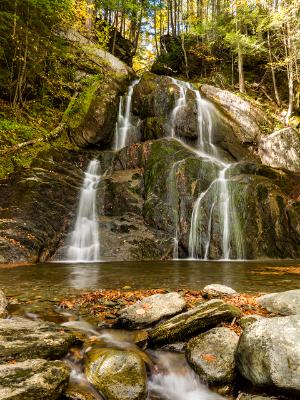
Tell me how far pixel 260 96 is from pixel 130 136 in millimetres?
10623

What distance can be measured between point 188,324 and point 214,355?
0.51m

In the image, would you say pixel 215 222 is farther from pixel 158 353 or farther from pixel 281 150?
pixel 158 353

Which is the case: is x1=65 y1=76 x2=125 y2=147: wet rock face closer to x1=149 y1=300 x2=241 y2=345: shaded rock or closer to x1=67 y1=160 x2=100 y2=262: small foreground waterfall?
x1=67 y1=160 x2=100 y2=262: small foreground waterfall

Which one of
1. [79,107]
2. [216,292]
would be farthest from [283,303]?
[79,107]

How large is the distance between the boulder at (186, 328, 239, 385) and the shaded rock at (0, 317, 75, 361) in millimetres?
1332

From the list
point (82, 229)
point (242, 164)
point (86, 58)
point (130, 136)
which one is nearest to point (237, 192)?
point (242, 164)

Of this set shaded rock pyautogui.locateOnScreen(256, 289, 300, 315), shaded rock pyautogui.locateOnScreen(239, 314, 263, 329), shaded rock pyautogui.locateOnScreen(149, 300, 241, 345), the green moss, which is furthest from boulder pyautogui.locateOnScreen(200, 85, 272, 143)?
shaded rock pyautogui.locateOnScreen(149, 300, 241, 345)

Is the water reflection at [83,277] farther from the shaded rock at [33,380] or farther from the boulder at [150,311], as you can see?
the shaded rock at [33,380]

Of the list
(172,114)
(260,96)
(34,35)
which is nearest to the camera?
(34,35)

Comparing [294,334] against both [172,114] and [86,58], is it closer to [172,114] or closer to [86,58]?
[172,114]

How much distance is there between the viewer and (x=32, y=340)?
140 inches

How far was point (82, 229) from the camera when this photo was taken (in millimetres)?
12258

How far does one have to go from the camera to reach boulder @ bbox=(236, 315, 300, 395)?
3.00 m

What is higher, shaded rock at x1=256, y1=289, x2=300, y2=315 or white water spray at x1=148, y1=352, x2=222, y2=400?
shaded rock at x1=256, y1=289, x2=300, y2=315
